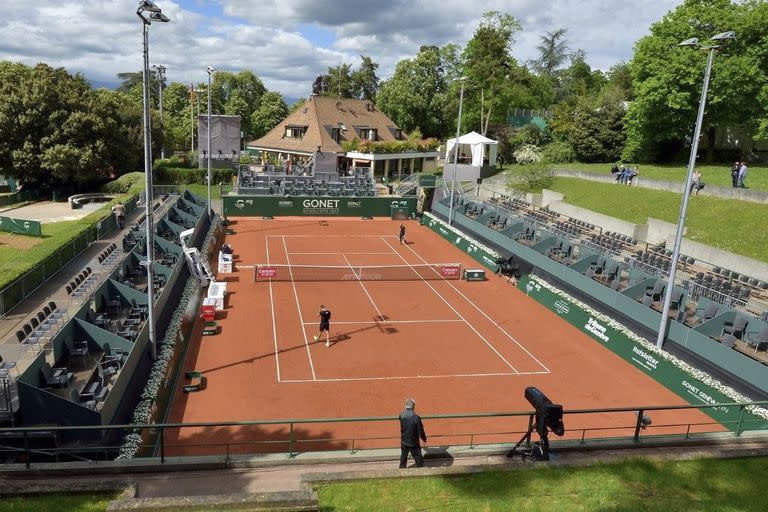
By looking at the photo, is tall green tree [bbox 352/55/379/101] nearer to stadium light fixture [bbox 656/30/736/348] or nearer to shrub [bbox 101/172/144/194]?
shrub [bbox 101/172/144/194]

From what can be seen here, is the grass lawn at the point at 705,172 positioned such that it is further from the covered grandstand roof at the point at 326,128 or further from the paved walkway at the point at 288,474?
the paved walkway at the point at 288,474

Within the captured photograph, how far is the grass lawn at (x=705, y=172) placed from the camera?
41.3 meters

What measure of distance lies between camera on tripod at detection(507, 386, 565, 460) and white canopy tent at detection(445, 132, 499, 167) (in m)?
46.9

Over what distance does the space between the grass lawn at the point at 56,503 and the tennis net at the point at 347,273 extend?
20.0m

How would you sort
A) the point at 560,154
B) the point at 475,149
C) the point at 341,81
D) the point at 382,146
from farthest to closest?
1. the point at 341,81
2. the point at 560,154
3. the point at 475,149
4. the point at 382,146

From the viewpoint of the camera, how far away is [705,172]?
4556cm

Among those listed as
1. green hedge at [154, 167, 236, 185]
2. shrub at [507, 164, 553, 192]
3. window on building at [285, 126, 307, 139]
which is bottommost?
green hedge at [154, 167, 236, 185]

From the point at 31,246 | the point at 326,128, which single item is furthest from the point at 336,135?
the point at 31,246

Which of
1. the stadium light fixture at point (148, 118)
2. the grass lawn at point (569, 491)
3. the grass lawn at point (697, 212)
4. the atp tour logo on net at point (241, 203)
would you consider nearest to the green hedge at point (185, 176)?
the atp tour logo on net at point (241, 203)

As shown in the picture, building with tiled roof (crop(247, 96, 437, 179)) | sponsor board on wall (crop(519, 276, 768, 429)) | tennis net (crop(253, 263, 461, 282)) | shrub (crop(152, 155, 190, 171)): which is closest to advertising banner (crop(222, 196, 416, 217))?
building with tiled roof (crop(247, 96, 437, 179))

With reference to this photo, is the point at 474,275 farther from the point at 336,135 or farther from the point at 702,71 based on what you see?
the point at 336,135

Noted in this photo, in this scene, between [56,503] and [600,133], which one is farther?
[600,133]

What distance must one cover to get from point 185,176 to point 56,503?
170ft

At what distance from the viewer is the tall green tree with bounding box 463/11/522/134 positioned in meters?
61.7
